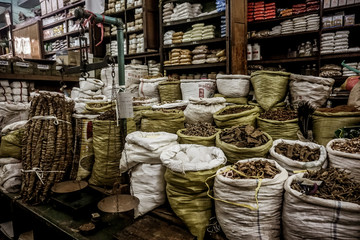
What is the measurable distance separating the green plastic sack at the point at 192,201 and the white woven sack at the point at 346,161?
645 millimetres

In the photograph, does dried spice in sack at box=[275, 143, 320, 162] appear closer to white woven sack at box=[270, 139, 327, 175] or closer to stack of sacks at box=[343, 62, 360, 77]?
white woven sack at box=[270, 139, 327, 175]

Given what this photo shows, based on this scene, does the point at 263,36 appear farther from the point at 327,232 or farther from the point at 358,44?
the point at 327,232

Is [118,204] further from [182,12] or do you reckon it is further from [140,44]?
[140,44]

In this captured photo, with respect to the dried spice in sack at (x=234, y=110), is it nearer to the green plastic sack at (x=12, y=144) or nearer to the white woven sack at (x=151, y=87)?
the white woven sack at (x=151, y=87)

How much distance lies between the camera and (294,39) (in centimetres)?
401

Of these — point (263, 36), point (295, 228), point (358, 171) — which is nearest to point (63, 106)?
point (295, 228)

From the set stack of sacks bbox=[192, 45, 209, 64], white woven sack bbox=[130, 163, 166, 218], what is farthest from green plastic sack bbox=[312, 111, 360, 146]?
stack of sacks bbox=[192, 45, 209, 64]

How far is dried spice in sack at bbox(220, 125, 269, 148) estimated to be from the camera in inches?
59.3

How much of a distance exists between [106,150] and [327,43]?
11.7ft

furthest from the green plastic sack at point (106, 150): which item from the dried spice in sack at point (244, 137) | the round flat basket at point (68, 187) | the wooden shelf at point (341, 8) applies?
the wooden shelf at point (341, 8)

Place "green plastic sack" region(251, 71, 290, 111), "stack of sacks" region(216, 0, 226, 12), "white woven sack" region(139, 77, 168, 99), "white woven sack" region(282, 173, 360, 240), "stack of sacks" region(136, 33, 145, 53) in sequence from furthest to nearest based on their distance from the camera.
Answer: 1. "stack of sacks" region(136, 33, 145, 53)
2. "stack of sacks" region(216, 0, 226, 12)
3. "white woven sack" region(139, 77, 168, 99)
4. "green plastic sack" region(251, 71, 290, 111)
5. "white woven sack" region(282, 173, 360, 240)

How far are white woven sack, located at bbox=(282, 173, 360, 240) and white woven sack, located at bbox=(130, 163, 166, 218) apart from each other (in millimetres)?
815

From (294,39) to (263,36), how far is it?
564 millimetres

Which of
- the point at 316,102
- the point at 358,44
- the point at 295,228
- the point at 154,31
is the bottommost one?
the point at 295,228
